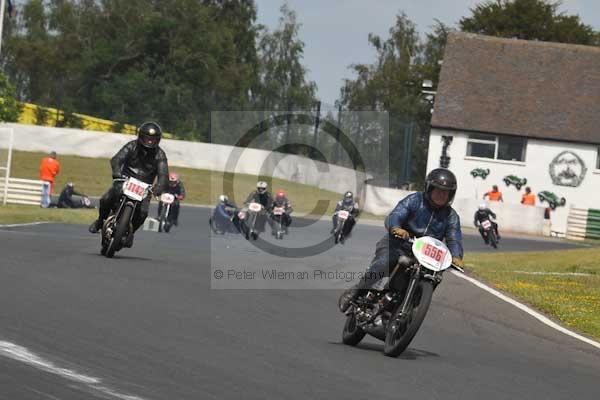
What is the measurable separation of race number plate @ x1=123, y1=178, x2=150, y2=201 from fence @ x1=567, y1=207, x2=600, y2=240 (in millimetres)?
31916

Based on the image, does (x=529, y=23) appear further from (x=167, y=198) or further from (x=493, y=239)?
(x=167, y=198)

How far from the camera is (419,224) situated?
10.3 m

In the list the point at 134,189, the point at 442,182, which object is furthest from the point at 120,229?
the point at 442,182

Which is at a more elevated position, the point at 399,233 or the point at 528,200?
the point at 399,233

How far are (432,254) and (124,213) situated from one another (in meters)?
6.84

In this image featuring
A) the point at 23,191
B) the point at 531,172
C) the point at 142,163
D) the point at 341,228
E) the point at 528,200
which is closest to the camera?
the point at 142,163

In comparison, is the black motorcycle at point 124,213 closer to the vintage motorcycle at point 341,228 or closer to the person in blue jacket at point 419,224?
the person in blue jacket at point 419,224

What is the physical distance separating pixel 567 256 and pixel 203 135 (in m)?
26.7

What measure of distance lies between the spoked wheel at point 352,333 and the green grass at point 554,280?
4302 mm

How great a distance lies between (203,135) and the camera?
5291 centimetres

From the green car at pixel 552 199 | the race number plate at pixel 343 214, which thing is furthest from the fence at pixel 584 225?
the race number plate at pixel 343 214

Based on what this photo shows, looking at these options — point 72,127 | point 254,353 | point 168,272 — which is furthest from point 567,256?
point 72,127

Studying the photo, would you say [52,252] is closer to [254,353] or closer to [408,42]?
[254,353]

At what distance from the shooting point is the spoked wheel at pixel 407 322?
9461 millimetres
